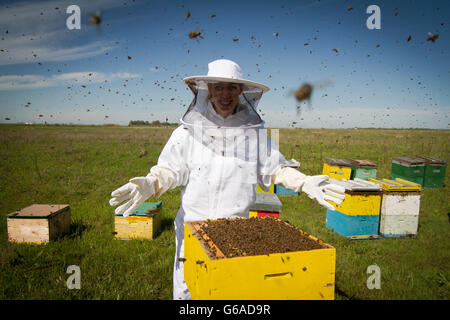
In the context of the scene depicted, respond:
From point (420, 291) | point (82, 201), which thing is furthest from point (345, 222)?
point (82, 201)

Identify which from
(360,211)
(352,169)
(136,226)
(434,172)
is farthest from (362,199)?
(434,172)

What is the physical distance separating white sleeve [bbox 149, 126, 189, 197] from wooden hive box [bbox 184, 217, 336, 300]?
2.40 feet

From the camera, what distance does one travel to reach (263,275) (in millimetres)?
1434

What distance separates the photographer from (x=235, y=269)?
1.38m

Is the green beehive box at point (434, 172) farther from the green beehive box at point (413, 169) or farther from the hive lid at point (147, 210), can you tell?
the hive lid at point (147, 210)

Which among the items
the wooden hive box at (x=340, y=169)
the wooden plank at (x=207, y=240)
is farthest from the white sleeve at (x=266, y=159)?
the wooden hive box at (x=340, y=169)

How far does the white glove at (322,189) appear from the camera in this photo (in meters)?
2.01

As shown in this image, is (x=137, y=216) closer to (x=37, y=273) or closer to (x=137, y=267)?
(x=137, y=267)

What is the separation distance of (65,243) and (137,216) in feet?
3.83

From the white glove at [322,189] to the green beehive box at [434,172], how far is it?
335 inches

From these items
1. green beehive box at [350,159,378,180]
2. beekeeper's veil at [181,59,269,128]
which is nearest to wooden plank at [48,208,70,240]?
beekeeper's veil at [181,59,269,128]

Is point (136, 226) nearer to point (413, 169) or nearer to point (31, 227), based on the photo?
point (31, 227)

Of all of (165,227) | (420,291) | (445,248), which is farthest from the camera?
(165,227)
